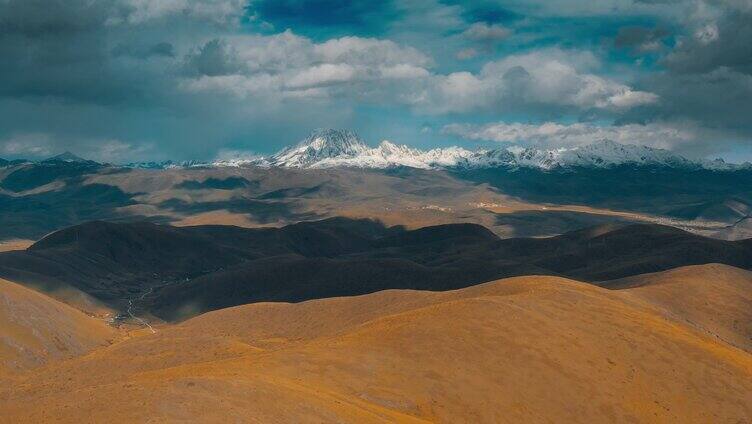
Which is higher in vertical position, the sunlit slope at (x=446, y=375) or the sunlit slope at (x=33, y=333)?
the sunlit slope at (x=446, y=375)

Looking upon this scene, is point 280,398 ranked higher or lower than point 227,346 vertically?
higher

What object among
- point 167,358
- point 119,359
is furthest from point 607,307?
point 119,359

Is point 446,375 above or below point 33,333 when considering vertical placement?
above

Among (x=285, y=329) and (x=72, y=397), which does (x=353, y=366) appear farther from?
(x=285, y=329)

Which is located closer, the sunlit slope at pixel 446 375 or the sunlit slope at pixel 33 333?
the sunlit slope at pixel 446 375

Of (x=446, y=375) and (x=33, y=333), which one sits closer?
(x=446, y=375)
